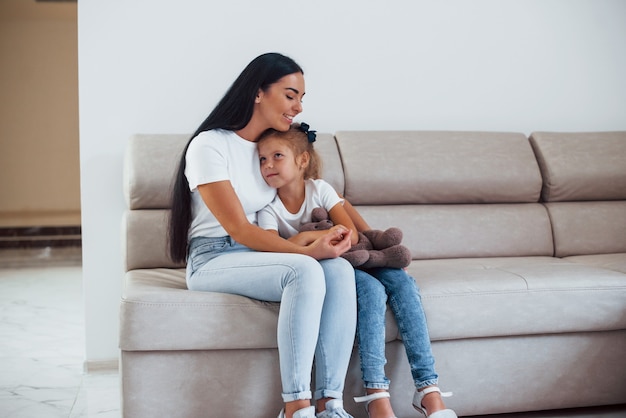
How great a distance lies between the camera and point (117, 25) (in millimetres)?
2627

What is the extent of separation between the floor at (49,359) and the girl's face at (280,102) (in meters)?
1.00

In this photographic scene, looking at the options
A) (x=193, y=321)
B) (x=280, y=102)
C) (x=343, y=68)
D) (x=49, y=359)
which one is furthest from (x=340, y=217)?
(x=49, y=359)

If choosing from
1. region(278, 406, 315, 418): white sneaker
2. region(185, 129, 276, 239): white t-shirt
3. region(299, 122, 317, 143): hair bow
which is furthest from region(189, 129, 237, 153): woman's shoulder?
region(278, 406, 315, 418): white sneaker

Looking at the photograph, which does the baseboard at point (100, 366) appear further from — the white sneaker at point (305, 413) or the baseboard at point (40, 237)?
the baseboard at point (40, 237)

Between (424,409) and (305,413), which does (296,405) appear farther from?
(424,409)

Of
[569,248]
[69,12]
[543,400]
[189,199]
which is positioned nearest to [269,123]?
[189,199]

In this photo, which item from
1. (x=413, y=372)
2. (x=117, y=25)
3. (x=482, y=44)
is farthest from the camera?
(x=482, y=44)

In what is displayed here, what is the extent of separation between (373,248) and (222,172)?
1.68 feet

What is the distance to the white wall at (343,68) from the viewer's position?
8.66 feet

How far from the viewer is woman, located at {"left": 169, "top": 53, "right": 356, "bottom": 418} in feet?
5.74

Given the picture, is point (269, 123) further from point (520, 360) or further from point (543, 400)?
point (543, 400)

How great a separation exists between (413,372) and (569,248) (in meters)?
1.12

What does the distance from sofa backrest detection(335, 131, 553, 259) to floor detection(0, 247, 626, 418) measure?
0.70 meters

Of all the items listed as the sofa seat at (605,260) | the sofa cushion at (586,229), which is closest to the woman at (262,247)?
the sofa seat at (605,260)
